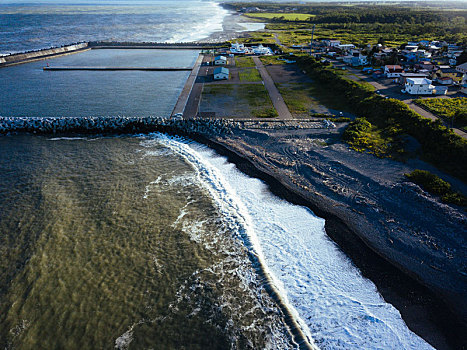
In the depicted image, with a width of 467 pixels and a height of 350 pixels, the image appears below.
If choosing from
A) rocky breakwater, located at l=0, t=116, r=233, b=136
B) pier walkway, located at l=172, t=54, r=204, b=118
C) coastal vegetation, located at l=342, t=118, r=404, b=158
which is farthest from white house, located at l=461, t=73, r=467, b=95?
pier walkway, located at l=172, t=54, r=204, b=118

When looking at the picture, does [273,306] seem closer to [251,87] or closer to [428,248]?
[428,248]

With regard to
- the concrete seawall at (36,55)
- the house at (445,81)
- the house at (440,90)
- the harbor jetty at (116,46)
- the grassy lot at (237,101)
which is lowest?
the grassy lot at (237,101)

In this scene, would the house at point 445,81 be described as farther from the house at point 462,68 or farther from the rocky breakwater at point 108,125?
the rocky breakwater at point 108,125

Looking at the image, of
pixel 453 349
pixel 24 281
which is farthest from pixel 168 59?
pixel 453 349

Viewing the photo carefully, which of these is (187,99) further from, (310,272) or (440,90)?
(440,90)

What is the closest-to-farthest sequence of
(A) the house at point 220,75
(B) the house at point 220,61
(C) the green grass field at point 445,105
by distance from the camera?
(C) the green grass field at point 445,105 < (A) the house at point 220,75 < (B) the house at point 220,61

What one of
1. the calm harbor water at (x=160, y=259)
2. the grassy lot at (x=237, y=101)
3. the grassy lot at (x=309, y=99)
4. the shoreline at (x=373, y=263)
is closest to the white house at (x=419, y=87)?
the grassy lot at (x=309, y=99)
